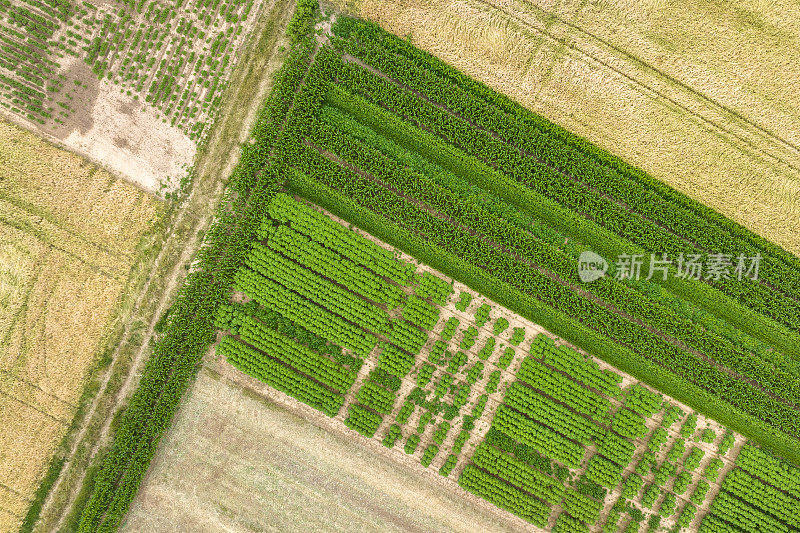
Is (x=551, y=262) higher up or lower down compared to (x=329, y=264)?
higher up

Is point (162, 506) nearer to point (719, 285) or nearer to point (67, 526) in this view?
point (67, 526)

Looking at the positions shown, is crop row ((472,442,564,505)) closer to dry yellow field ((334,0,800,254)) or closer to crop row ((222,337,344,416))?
crop row ((222,337,344,416))

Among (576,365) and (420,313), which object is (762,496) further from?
(420,313)

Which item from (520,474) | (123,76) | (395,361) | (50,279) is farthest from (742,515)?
(123,76)

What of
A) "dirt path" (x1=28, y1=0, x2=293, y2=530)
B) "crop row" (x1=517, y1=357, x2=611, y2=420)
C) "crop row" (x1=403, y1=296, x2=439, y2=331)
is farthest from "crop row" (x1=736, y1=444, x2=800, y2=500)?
"dirt path" (x1=28, y1=0, x2=293, y2=530)

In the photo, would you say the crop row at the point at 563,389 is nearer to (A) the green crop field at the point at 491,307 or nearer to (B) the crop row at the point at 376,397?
(A) the green crop field at the point at 491,307
